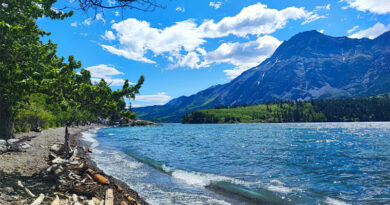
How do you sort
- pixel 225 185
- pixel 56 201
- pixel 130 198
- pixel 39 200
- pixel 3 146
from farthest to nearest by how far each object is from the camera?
1. pixel 3 146
2. pixel 225 185
3. pixel 130 198
4. pixel 56 201
5. pixel 39 200

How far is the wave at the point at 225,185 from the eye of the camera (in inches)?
659

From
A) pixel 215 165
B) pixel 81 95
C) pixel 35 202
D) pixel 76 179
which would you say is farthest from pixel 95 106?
pixel 215 165

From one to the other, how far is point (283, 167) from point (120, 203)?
21083 millimetres

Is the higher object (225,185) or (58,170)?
(58,170)

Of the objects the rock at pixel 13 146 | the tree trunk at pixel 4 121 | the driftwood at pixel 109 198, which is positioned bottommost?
the driftwood at pixel 109 198

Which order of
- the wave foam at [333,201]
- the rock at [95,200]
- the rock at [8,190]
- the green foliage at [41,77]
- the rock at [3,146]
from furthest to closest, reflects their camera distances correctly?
the rock at [3,146] → the wave foam at [333,201] → the green foliage at [41,77] → the rock at [95,200] → the rock at [8,190]

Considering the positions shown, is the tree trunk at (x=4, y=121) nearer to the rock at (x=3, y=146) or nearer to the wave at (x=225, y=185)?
the rock at (x=3, y=146)

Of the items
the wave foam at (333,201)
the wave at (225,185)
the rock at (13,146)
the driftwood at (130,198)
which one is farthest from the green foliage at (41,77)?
the wave foam at (333,201)

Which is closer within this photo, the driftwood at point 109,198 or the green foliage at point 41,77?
the driftwood at point 109,198

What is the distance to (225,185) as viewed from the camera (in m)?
19.8

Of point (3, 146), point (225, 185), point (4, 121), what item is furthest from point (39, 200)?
point (4, 121)

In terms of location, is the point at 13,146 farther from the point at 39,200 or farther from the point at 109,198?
the point at 109,198

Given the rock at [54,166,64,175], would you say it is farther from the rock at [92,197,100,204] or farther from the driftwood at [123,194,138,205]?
the driftwood at [123,194,138,205]

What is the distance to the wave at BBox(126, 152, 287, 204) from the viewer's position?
16.7m
